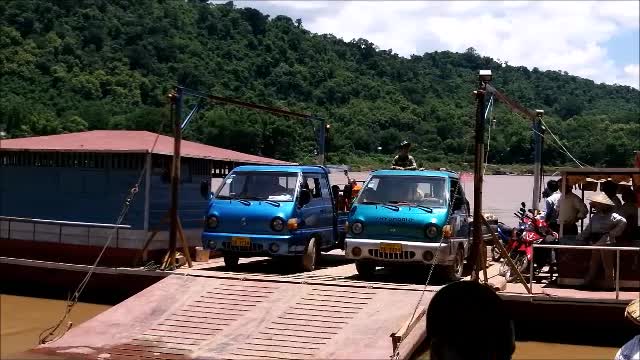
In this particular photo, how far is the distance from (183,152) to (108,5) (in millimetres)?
61908

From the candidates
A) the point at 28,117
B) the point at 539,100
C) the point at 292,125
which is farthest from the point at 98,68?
the point at 539,100

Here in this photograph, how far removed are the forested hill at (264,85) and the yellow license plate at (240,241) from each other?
55.4ft

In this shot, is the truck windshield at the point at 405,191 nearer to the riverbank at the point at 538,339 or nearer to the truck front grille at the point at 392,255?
the truck front grille at the point at 392,255

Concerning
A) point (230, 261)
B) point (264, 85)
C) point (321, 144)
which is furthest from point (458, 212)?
point (264, 85)

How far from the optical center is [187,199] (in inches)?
613

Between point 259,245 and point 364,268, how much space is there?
1.65 meters

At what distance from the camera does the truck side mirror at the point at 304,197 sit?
12328mm

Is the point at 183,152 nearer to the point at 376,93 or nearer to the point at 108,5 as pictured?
the point at 376,93

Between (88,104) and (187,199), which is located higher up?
(88,104)

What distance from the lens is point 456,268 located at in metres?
11.4

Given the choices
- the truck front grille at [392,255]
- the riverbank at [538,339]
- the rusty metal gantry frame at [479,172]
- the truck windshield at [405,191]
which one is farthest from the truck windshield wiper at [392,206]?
the riverbank at [538,339]

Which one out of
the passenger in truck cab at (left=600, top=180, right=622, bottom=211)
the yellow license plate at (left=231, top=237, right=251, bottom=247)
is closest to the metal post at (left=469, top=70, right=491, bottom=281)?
the passenger in truck cab at (left=600, top=180, right=622, bottom=211)

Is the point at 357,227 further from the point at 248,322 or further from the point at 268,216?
the point at 248,322

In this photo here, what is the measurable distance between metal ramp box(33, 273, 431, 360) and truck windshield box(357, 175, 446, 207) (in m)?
1.62
